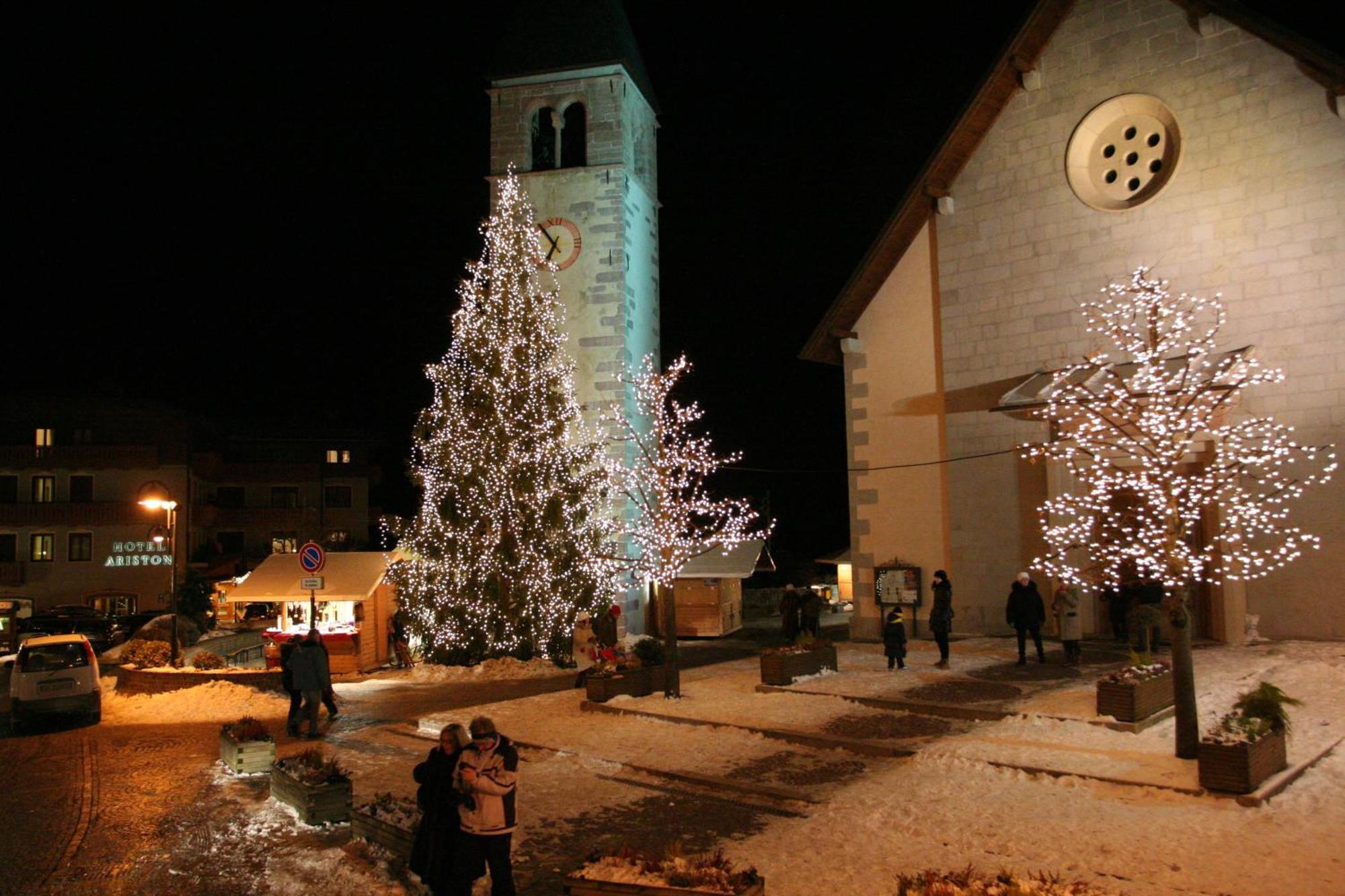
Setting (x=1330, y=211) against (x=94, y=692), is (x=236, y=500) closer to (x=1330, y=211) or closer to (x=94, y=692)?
(x=94, y=692)

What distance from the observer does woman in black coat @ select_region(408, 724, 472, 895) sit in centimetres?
720

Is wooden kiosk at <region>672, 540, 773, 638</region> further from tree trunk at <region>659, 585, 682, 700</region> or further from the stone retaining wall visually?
tree trunk at <region>659, 585, 682, 700</region>

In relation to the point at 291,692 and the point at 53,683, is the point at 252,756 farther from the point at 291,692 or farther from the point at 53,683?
the point at 53,683

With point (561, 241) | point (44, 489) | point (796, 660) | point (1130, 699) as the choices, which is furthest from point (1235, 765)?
point (44, 489)

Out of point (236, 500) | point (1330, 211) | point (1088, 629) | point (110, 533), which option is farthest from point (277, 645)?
point (236, 500)

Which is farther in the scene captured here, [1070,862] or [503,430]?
[503,430]

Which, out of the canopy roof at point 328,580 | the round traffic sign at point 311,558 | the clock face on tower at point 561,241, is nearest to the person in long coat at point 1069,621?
the round traffic sign at point 311,558

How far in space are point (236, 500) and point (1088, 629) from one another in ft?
152

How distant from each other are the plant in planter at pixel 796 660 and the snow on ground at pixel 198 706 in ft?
27.5

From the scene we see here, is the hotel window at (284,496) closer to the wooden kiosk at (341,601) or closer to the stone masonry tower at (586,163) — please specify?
the wooden kiosk at (341,601)

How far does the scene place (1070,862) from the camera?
7.88m

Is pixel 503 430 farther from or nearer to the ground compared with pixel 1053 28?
nearer to the ground

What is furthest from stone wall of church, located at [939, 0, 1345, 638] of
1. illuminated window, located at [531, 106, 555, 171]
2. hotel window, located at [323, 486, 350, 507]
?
hotel window, located at [323, 486, 350, 507]

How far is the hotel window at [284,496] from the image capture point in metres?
54.8
